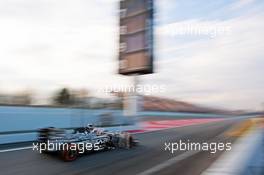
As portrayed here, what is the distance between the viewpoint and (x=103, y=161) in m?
9.16

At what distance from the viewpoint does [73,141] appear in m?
9.49

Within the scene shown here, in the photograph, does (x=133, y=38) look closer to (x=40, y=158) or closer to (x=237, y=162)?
(x=40, y=158)

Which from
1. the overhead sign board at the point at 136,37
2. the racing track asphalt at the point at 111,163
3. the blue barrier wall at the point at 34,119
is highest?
the overhead sign board at the point at 136,37

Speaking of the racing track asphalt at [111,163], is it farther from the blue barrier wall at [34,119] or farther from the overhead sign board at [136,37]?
the overhead sign board at [136,37]

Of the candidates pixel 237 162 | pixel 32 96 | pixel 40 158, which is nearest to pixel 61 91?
pixel 32 96

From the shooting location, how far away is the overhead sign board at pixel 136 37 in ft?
46.0

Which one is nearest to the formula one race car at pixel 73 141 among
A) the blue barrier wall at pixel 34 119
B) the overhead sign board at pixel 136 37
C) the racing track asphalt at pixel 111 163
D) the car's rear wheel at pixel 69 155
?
the car's rear wheel at pixel 69 155

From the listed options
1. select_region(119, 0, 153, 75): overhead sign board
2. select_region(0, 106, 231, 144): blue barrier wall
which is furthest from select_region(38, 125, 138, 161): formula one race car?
select_region(119, 0, 153, 75): overhead sign board

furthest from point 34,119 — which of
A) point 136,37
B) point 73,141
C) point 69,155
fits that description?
point 69,155

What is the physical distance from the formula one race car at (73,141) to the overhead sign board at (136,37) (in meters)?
3.69

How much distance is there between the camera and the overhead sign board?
551 inches

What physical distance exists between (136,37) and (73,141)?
6188 mm

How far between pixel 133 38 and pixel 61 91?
7.71 m

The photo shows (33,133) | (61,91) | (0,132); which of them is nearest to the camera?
(0,132)
